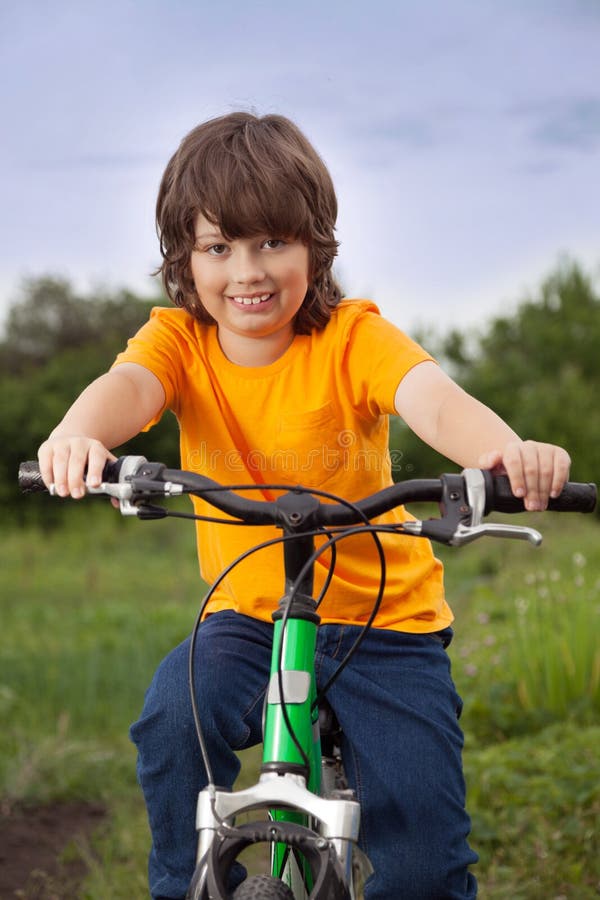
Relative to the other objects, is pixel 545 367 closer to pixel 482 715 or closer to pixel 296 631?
pixel 482 715

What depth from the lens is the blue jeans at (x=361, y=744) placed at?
213 centimetres

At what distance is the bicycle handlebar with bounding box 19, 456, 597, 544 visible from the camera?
173 centimetres

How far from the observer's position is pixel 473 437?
2160mm

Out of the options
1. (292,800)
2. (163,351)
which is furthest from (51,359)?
(292,800)

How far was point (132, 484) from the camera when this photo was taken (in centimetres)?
178

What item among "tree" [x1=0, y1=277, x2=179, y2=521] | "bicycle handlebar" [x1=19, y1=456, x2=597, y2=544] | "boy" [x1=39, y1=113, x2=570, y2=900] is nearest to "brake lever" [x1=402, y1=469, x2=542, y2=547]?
"bicycle handlebar" [x1=19, y1=456, x2=597, y2=544]

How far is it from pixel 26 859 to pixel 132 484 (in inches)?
101

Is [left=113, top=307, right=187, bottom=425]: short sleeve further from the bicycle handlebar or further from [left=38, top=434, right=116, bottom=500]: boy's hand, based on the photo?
the bicycle handlebar

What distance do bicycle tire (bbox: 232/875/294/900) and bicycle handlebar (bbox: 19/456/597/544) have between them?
0.50 metres

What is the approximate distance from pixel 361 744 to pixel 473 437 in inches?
25.4

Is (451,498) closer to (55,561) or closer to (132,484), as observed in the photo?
(132,484)

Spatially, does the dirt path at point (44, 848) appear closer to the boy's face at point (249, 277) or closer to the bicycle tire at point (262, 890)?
the boy's face at point (249, 277)

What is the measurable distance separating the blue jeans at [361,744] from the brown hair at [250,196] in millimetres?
774

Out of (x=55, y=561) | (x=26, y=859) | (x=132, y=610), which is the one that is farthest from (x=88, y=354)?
(x=26, y=859)
